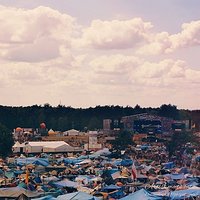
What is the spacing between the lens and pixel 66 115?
8606cm

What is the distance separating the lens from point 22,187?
22.2 m

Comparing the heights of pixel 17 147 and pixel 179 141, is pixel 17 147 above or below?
below

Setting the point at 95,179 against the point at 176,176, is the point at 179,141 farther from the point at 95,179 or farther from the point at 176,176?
the point at 95,179

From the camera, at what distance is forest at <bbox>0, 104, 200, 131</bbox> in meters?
79.4

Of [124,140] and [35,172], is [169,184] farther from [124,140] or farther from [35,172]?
[124,140]

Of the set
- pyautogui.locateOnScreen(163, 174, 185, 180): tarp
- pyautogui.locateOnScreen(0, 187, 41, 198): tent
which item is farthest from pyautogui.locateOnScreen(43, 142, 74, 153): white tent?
pyautogui.locateOnScreen(0, 187, 41, 198): tent

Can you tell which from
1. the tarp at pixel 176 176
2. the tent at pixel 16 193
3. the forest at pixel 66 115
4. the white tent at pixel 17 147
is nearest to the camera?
the tent at pixel 16 193

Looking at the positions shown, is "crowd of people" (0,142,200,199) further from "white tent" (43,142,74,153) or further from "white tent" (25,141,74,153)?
"white tent" (25,141,74,153)

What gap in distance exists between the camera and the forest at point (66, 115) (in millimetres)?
79438

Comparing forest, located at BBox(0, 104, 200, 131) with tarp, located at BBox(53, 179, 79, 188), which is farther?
forest, located at BBox(0, 104, 200, 131)

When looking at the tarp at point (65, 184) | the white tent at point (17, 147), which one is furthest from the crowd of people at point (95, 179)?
the white tent at point (17, 147)

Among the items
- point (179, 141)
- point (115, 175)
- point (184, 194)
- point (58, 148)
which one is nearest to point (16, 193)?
point (184, 194)

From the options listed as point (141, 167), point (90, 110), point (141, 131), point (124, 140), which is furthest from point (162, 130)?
point (141, 167)

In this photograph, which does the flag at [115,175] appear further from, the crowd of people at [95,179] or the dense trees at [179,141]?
the dense trees at [179,141]
